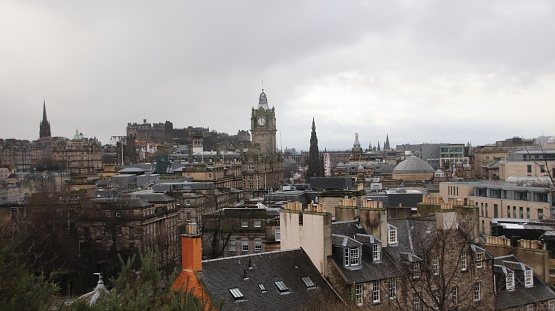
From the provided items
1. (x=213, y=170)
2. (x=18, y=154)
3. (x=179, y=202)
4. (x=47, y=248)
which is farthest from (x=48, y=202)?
(x=18, y=154)

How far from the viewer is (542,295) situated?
2928 centimetres

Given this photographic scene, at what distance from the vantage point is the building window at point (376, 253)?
1054 inches

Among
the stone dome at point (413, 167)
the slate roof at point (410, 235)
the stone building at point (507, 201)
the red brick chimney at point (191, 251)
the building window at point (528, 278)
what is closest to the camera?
→ the red brick chimney at point (191, 251)

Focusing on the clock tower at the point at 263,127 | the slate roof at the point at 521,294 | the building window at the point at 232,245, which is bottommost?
the building window at the point at 232,245

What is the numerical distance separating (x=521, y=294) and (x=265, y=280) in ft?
40.9

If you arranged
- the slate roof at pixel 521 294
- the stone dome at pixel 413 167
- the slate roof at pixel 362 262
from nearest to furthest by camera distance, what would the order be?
1. the slate roof at pixel 362 262
2. the slate roof at pixel 521 294
3. the stone dome at pixel 413 167

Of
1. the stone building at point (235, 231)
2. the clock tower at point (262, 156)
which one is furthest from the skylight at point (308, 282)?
the clock tower at point (262, 156)

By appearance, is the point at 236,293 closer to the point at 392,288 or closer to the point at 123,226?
the point at 392,288

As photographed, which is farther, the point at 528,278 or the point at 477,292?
the point at 528,278

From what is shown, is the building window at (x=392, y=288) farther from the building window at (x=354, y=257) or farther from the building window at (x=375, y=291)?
the building window at (x=354, y=257)

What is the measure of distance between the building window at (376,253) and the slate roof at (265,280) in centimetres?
262

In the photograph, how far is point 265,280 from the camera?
79.5ft

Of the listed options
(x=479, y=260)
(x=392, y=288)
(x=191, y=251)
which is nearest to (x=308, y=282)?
(x=392, y=288)

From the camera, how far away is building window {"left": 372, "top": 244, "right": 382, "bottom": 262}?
26.8m
